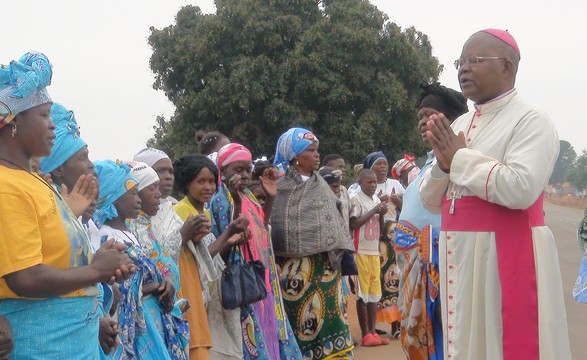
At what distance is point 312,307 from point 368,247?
3.02 meters

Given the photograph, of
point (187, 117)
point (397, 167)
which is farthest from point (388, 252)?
point (187, 117)

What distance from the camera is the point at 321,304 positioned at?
7.67m

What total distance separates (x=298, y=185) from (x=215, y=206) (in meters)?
1.23

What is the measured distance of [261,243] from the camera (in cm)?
704

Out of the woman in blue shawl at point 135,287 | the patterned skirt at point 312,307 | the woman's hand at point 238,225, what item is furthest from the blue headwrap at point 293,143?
the woman in blue shawl at point 135,287

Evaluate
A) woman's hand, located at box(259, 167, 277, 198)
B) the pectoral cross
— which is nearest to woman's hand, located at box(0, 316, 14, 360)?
the pectoral cross

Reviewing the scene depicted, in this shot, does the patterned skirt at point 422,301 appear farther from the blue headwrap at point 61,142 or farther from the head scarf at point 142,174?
the blue headwrap at point 61,142

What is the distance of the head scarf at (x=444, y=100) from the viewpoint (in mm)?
5699

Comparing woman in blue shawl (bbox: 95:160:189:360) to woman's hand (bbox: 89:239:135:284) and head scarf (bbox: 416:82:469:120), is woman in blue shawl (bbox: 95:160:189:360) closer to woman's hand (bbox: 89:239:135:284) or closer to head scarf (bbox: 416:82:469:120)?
woman's hand (bbox: 89:239:135:284)

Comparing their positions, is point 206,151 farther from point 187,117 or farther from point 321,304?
point 187,117

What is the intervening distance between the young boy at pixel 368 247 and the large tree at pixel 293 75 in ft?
35.4

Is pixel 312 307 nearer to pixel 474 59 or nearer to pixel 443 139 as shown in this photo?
pixel 443 139

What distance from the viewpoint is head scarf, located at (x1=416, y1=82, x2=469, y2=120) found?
18.7 ft

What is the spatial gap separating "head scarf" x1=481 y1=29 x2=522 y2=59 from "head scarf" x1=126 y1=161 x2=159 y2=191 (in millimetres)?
2333
